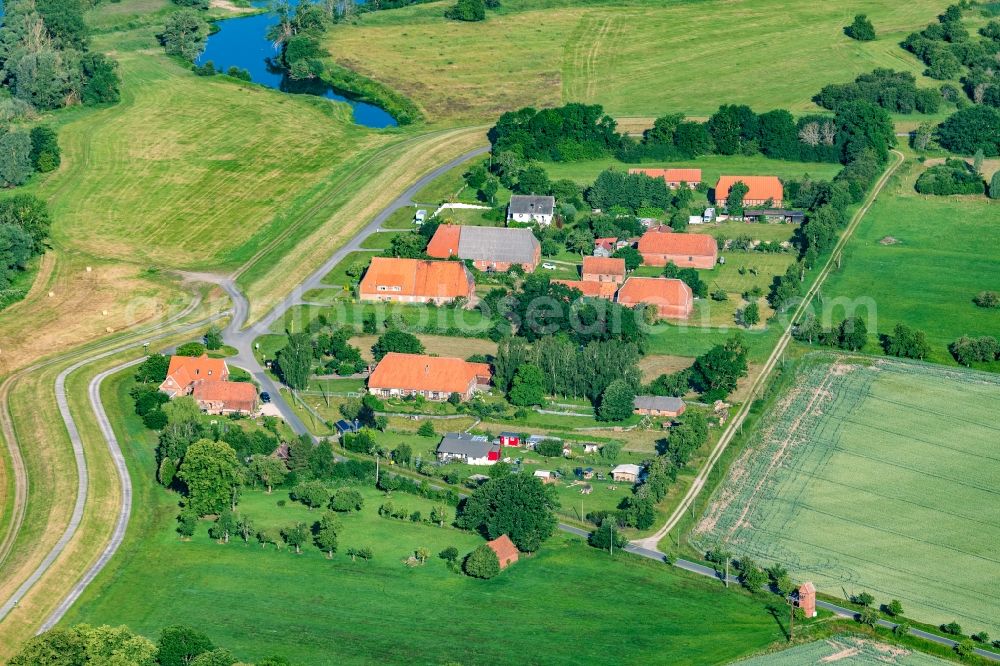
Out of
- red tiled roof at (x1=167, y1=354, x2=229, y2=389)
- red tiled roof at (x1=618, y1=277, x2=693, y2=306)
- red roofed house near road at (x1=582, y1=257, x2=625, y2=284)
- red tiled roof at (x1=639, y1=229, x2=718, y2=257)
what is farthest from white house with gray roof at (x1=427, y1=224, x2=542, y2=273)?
red tiled roof at (x1=167, y1=354, x2=229, y2=389)

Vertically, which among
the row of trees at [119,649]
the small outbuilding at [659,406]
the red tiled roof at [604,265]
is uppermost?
the red tiled roof at [604,265]

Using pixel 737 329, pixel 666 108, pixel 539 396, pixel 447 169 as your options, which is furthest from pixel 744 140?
pixel 539 396

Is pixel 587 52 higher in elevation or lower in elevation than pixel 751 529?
higher

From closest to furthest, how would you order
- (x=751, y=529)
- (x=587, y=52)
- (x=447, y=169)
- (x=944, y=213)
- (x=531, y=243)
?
(x=751, y=529)
(x=531, y=243)
(x=944, y=213)
(x=447, y=169)
(x=587, y=52)

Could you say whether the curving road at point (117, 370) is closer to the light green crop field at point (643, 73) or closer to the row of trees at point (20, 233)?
the row of trees at point (20, 233)

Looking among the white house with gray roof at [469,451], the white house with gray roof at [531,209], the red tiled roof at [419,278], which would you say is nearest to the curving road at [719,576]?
the white house with gray roof at [469,451]

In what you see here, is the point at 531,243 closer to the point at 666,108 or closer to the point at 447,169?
the point at 447,169
